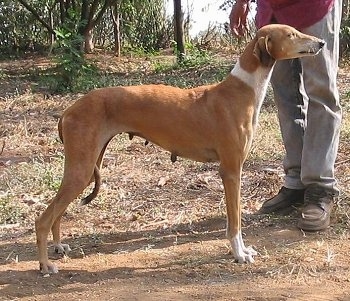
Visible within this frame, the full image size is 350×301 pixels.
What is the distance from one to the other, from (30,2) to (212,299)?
68.9 ft

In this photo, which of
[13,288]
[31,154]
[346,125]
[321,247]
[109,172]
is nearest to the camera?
[13,288]

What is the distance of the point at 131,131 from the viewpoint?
4555mm

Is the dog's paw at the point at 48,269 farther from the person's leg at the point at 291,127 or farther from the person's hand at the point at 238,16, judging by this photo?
the person's hand at the point at 238,16

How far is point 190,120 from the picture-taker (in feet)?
14.8

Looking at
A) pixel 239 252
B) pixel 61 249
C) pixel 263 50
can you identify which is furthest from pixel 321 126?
pixel 61 249

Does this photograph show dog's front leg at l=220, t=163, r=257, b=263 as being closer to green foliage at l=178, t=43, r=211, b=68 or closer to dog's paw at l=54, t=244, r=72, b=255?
dog's paw at l=54, t=244, r=72, b=255

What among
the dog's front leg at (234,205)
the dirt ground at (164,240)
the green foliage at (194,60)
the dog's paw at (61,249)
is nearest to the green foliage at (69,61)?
the green foliage at (194,60)

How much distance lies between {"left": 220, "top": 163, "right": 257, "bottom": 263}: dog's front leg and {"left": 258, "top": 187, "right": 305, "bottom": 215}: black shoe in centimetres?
103

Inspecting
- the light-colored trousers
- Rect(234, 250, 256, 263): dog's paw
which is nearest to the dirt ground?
Rect(234, 250, 256, 263): dog's paw

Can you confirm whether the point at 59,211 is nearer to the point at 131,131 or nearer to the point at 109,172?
the point at 131,131

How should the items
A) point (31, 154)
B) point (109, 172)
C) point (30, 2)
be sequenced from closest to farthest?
point (109, 172), point (31, 154), point (30, 2)

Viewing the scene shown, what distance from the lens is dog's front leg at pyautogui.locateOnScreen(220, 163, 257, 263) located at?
4.43 m

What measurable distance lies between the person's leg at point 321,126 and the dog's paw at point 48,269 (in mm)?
1887

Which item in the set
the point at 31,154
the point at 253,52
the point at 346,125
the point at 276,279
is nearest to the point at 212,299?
the point at 276,279
